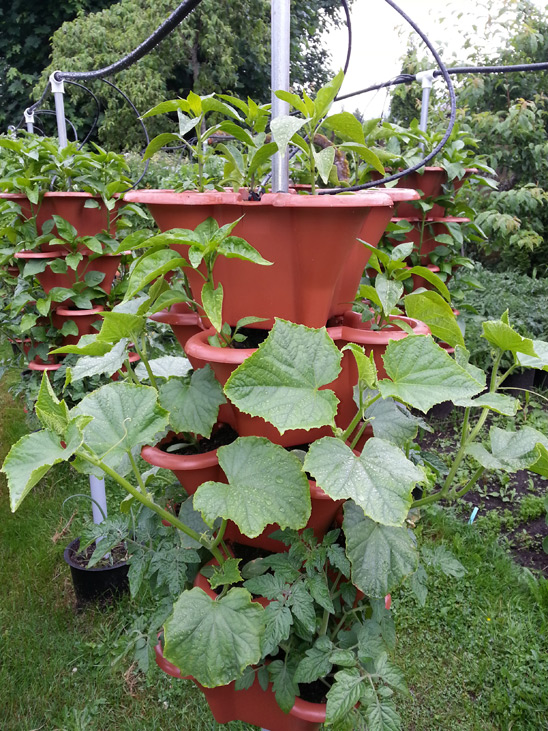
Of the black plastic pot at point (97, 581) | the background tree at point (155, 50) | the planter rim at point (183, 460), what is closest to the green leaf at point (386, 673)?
the planter rim at point (183, 460)

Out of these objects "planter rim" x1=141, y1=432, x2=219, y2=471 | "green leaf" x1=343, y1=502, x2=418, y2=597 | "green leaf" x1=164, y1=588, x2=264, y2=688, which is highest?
"planter rim" x1=141, y1=432, x2=219, y2=471

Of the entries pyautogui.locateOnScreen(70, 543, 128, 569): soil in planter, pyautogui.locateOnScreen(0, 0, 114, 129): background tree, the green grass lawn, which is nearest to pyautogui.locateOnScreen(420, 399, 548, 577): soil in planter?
the green grass lawn

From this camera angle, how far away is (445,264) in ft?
9.16

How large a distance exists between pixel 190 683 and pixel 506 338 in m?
1.62

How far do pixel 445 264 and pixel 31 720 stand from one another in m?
2.48

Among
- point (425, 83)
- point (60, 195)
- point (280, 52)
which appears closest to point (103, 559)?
point (60, 195)

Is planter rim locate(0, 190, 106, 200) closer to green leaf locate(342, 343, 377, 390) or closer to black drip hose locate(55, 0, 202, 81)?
black drip hose locate(55, 0, 202, 81)

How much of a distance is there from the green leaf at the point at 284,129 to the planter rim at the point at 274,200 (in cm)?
6

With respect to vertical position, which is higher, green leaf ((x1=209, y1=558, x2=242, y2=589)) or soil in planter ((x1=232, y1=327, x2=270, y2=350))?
soil in planter ((x1=232, y1=327, x2=270, y2=350))

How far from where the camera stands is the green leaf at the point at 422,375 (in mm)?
662

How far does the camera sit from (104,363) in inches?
32.4

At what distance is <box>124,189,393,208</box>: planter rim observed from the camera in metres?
0.70

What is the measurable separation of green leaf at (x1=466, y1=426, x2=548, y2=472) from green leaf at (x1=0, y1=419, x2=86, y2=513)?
0.52 meters

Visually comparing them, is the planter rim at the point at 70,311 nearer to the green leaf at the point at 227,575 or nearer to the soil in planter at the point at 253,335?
the soil in planter at the point at 253,335
